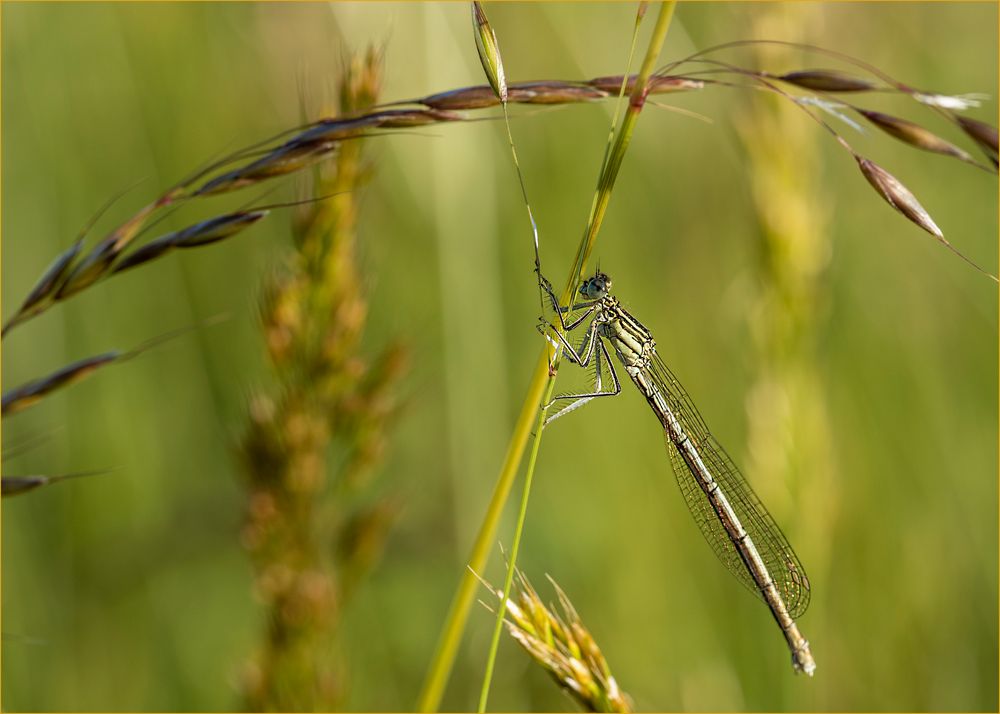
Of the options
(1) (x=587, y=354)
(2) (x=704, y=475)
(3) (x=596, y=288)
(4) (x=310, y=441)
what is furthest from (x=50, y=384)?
(2) (x=704, y=475)

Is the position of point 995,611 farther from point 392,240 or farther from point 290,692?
point 392,240

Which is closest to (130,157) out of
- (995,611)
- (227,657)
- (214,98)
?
(214,98)

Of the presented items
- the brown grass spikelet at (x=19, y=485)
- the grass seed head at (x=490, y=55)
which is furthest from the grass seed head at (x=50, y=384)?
the grass seed head at (x=490, y=55)

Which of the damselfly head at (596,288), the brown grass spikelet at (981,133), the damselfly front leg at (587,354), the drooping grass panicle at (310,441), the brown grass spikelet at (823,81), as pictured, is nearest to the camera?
the brown grass spikelet at (981,133)

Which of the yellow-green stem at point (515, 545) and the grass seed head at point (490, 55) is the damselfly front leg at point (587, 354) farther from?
the grass seed head at point (490, 55)

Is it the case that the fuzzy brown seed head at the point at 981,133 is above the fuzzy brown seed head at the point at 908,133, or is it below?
below

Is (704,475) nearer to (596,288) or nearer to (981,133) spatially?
(596,288)

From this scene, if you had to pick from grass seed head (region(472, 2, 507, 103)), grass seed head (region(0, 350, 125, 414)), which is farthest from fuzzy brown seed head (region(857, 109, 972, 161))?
grass seed head (region(0, 350, 125, 414))

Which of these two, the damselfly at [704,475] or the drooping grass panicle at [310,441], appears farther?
the damselfly at [704,475]
